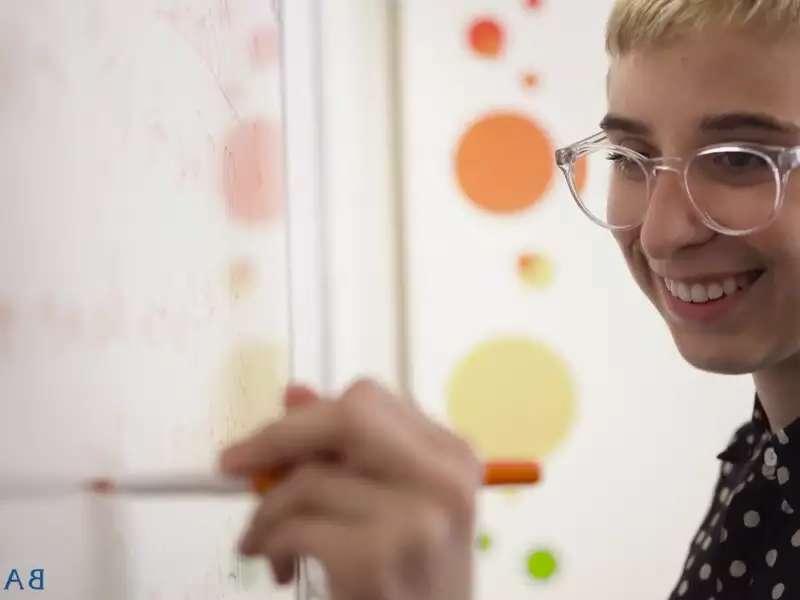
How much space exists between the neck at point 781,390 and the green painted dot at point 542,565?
0.76 m

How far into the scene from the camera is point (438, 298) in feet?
4.53

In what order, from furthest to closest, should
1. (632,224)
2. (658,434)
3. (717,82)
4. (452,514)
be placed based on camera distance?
(658,434)
(632,224)
(717,82)
(452,514)

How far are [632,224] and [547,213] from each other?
72 centimetres

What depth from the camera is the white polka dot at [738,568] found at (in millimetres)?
613

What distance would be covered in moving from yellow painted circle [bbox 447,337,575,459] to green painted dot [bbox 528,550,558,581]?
16 centimetres

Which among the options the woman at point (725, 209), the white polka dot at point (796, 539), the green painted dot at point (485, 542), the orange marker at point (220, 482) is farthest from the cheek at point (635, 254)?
the green painted dot at point (485, 542)

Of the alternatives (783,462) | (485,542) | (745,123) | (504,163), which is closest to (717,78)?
(745,123)

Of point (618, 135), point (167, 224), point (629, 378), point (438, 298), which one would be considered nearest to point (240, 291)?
point (167, 224)

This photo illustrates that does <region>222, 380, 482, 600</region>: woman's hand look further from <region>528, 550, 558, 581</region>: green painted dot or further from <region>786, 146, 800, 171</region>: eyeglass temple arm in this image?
<region>528, 550, 558, 581</region>: green painted dot

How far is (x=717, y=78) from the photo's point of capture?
1.80ft

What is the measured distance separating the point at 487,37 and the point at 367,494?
1211 mm

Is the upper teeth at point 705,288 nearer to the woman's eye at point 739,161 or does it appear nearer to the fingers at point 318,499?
the woman's eye at point 739,161

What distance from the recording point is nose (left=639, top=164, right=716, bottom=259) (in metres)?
0.58

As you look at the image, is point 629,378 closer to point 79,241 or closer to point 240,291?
point 240,291
